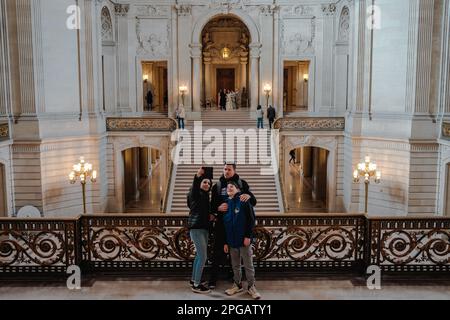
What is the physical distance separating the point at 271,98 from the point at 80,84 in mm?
10658

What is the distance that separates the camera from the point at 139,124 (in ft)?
70.6

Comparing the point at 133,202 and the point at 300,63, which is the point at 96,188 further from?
the point at 300,63

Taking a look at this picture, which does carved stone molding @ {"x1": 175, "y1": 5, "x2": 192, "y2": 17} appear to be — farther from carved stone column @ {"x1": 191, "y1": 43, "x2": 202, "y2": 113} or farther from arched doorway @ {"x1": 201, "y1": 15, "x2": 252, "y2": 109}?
arched doorway @ {"x1": 201, "y1": 15, "x2": 252, "y2": 109}

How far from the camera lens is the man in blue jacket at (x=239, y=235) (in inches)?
229

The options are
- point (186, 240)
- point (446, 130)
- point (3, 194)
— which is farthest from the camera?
point (3, 194)

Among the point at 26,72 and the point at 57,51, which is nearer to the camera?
the point at 26,72

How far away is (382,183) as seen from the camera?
720 inches

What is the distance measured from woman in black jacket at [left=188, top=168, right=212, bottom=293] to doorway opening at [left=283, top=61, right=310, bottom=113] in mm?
24467

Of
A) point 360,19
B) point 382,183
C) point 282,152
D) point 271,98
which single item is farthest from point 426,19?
point 271,98

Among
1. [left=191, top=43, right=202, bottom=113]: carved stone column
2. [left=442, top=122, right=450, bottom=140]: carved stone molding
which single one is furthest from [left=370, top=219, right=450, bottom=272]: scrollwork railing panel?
[left=191, top=43, right=202, bottom=113]: carved stone column

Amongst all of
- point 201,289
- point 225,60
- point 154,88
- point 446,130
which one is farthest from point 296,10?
point 201,289

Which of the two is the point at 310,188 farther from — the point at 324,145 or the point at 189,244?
the point at 189,244

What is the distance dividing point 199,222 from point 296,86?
→ 1097 inches

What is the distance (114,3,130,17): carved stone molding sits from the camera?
25.2 meters
